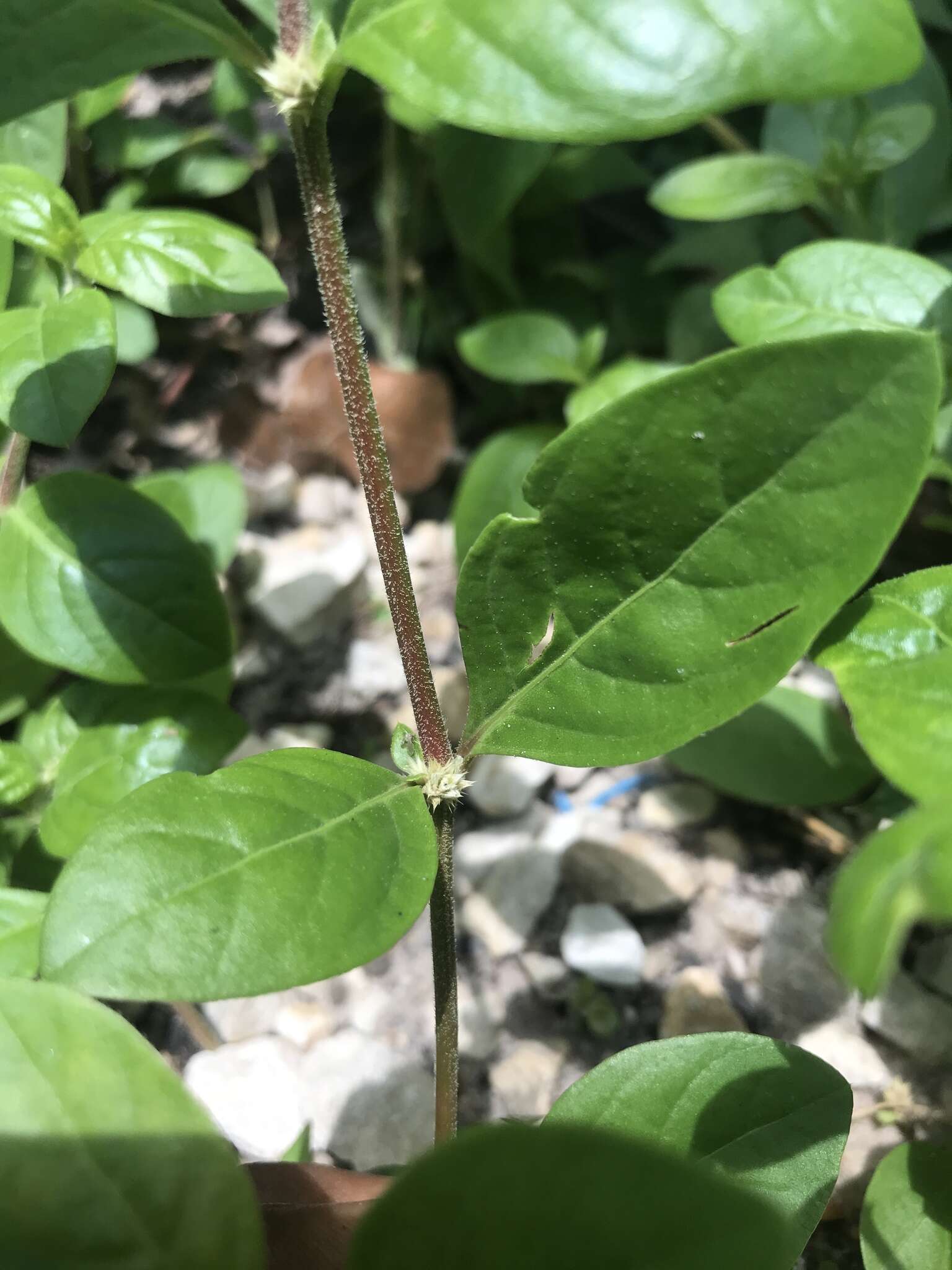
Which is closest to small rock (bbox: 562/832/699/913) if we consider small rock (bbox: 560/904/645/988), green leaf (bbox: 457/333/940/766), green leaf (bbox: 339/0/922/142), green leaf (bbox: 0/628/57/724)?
small rock (bbox: 560/904/645/988)

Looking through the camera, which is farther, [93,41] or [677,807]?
[677,807]

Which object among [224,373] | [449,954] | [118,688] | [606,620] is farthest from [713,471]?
[224,373]

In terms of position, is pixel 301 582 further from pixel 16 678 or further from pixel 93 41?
pixel 93 41

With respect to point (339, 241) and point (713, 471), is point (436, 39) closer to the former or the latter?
point (339, 241)

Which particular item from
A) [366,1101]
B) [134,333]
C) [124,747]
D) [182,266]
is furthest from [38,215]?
[366,1101]

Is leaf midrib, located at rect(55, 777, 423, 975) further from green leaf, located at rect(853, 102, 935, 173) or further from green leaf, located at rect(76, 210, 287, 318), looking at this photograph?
green leaf, located at rect(853, 102, 935, 173)

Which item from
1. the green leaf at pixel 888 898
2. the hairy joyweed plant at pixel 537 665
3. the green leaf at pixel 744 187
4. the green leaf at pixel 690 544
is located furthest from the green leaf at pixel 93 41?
the green leaf at pixel 744 187

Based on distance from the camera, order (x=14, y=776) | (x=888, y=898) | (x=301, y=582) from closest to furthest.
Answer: (x=888, y=898) → (x=14, y=776) → (x=301, y=582)
